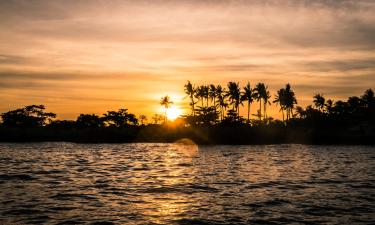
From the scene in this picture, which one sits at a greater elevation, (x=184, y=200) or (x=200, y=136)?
(x=200, y=136)

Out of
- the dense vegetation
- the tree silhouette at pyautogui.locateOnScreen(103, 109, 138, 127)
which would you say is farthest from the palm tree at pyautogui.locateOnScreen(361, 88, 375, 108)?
the tree silhouette at pyautogui.locateOnScreen(103, 109, 138, 127)

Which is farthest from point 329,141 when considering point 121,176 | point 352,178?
point 121,176

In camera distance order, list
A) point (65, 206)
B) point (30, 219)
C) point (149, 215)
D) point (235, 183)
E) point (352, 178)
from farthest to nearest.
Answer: point (352, 178)
point (235, 183)
point (65, 206)
point (149, 215)
point (30, 219)

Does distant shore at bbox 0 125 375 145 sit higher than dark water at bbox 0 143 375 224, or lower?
higher

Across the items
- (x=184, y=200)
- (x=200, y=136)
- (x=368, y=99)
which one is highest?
(x=368, y=99)

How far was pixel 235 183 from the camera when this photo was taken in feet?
86.8

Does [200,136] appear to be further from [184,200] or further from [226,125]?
[184,200]

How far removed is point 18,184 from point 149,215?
1307 centimetres

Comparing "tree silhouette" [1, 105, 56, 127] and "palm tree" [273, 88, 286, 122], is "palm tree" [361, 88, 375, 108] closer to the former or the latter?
"palm tree" [273, 88, 286, 122]

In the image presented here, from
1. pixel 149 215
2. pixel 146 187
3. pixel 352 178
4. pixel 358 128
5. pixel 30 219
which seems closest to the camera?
pixel 30 219

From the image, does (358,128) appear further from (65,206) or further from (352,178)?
(65,206)

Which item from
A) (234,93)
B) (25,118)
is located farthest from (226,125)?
(25,118)

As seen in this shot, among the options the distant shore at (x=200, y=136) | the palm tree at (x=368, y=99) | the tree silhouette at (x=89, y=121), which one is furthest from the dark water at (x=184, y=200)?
the tree silhouette at (x=89, y=121)

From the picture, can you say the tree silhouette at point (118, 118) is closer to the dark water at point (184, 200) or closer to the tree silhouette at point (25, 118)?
the tree silhouette at point (25, 118)
